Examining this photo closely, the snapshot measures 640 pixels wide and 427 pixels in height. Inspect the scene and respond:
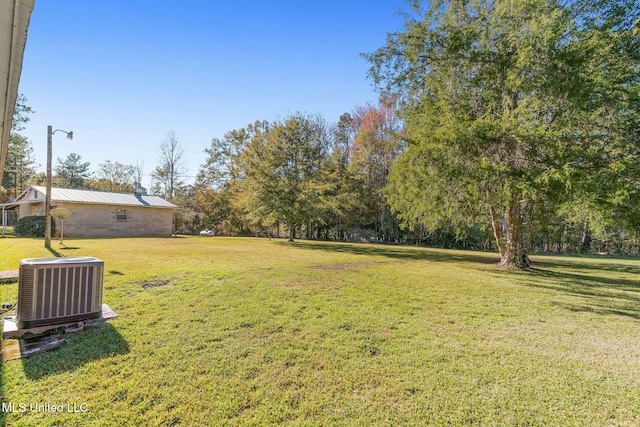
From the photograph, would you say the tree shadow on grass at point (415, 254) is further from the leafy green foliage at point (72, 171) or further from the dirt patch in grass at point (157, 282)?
the leafy green foliage at point (72, 171)

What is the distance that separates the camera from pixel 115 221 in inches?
770

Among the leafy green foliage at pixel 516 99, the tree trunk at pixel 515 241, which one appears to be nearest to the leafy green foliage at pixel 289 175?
the leafy green foliage at pixel 516 99

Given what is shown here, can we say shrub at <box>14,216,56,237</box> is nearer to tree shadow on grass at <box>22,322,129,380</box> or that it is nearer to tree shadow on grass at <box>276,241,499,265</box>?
tree shadow on grass at <box>276,241,499,265</box>

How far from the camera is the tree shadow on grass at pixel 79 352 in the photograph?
8.53 feet

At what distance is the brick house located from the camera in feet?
57.9

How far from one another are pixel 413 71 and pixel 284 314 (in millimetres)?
8743

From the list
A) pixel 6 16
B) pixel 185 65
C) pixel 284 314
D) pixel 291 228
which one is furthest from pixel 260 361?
pixel 291 228

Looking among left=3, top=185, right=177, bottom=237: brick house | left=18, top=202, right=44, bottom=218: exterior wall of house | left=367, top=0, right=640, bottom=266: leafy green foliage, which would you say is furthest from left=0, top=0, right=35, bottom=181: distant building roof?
left=18, top=202, right=44, bottom=218: exterior wall of house

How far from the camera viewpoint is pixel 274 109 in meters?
21.0

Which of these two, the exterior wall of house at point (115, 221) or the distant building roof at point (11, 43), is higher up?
the distant building roof at point (11, 43)

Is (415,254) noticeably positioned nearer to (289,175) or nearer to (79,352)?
(289,175)

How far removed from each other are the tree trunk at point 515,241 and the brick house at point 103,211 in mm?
22201

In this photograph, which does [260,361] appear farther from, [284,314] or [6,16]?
[6,16]

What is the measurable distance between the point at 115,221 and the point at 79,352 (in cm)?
2049
